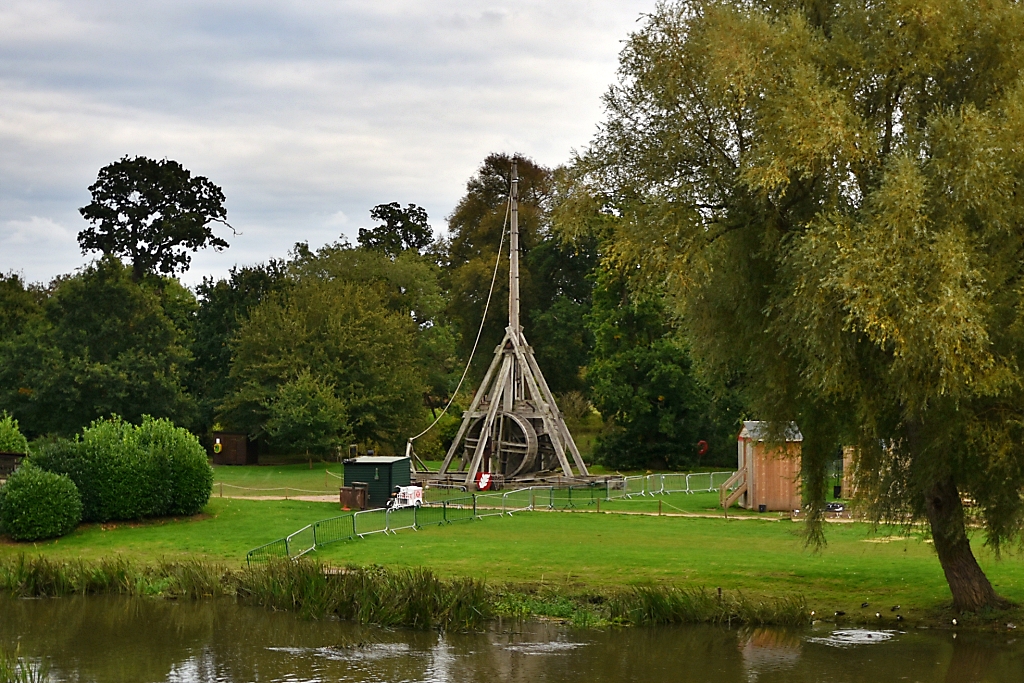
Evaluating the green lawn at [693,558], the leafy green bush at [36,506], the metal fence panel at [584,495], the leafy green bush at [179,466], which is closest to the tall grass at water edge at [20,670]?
the green lawn at [693,558]

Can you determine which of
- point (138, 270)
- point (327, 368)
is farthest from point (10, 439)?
point (138, 270)

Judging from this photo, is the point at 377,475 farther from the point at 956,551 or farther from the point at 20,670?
the point at 956,551

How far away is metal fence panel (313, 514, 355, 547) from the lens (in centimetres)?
2592

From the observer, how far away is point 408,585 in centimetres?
2017

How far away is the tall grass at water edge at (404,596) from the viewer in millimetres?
19812

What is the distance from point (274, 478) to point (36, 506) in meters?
18.5

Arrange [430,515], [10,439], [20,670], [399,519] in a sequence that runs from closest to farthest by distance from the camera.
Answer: [20,670]
[399,519]
[430,515]
[10,439]

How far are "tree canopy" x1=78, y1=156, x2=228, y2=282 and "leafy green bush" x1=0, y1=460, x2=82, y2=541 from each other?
3994 centimetres

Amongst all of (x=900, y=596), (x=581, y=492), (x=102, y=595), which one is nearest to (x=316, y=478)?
(x=581, y=492)

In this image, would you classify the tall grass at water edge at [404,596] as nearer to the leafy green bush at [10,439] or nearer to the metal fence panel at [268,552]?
the metal fence panel at [268,552]

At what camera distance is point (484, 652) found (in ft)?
59.2

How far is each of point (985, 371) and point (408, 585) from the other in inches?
392

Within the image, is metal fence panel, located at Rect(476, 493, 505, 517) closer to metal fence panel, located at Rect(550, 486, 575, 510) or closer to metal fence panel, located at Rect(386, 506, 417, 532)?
metal fence panel, located at Rect(550, 486, 575, 510)

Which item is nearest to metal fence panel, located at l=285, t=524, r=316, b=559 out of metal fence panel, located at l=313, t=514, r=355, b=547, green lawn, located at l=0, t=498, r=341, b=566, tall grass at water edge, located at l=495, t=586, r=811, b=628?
metal fence panel, located at l=313, t=514, r=355, b=547
